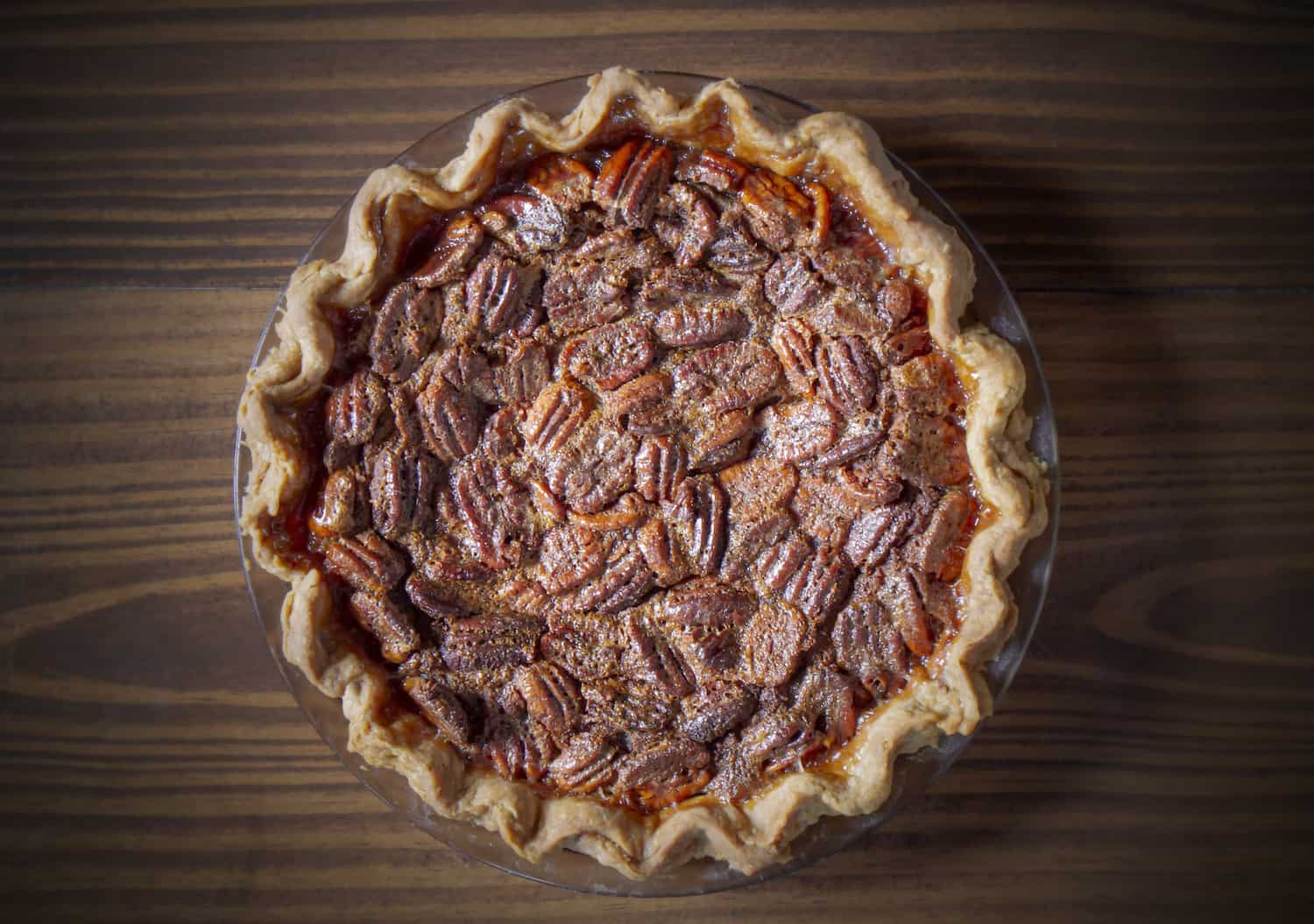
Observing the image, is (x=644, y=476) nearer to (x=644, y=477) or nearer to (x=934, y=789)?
(x=644, y=477)

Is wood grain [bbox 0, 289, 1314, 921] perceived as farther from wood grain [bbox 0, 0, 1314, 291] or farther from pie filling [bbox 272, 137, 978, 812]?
pie filling [bbox 272, 137, 978, 812]

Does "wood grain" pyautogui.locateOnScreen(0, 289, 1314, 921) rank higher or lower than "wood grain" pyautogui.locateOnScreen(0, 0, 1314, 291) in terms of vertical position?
lower

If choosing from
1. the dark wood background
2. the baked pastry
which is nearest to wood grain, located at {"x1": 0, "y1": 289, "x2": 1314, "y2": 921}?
the dark wood background

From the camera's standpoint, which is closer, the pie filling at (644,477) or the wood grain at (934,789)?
the pie filling at (644,477)

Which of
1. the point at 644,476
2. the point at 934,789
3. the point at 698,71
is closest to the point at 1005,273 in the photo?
the point at 698,71

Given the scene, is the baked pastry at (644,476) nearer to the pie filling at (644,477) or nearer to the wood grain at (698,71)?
the pie filling at (644,477)

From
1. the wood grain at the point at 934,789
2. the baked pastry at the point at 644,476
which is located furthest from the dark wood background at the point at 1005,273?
the baked pastry at the point at 644,476
